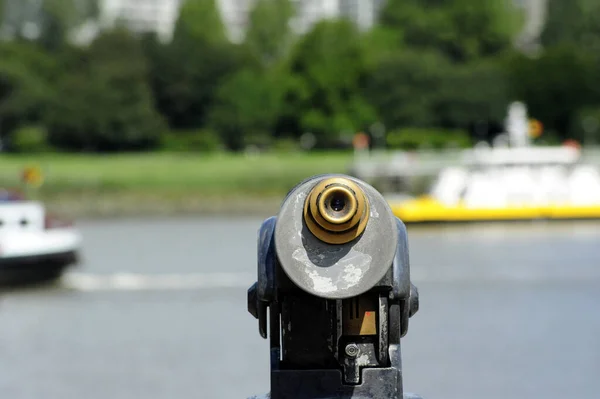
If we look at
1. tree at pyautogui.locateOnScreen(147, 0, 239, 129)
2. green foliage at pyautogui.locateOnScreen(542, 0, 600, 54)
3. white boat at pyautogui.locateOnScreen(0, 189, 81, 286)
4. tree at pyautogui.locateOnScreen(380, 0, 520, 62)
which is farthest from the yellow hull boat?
green foliage at pyautogui.locateOnScreen(542, 0, 600, 54)

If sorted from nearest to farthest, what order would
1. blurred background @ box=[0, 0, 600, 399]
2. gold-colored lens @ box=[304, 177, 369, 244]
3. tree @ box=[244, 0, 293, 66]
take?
gold-colored lens @ box=[304, 177, 369, 244] → blurred background @ box=[0, 0, 600, 399] → tree @ box=[244, 0, 293, 66]

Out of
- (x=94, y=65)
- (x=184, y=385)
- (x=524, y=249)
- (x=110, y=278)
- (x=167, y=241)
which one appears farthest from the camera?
(x=94, y=65)

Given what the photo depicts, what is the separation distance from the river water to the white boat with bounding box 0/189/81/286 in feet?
2.24

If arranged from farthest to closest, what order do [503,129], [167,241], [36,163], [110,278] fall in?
[503,129] → [36,163] → [167,241] → [110,278]

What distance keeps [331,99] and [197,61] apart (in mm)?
15201

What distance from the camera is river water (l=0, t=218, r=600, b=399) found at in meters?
11.4

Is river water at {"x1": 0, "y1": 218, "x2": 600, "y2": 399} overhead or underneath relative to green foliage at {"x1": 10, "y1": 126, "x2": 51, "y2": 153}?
overhead

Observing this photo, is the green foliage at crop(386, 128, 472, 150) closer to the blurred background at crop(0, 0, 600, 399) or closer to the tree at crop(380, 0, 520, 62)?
the blurred background at crop(0, 0, 600, 399)

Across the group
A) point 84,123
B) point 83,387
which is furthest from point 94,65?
point 83,387

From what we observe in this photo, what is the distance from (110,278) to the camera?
70.0ft

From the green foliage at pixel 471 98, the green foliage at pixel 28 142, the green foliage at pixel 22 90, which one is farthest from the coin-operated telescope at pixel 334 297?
the green foliage at pixel 22 90

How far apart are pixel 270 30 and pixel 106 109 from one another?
4179cm

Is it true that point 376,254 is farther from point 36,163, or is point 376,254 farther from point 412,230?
point 36,163

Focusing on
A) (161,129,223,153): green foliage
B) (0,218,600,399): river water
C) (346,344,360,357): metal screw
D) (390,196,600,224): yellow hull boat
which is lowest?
(161,129,223,153): green foliage
